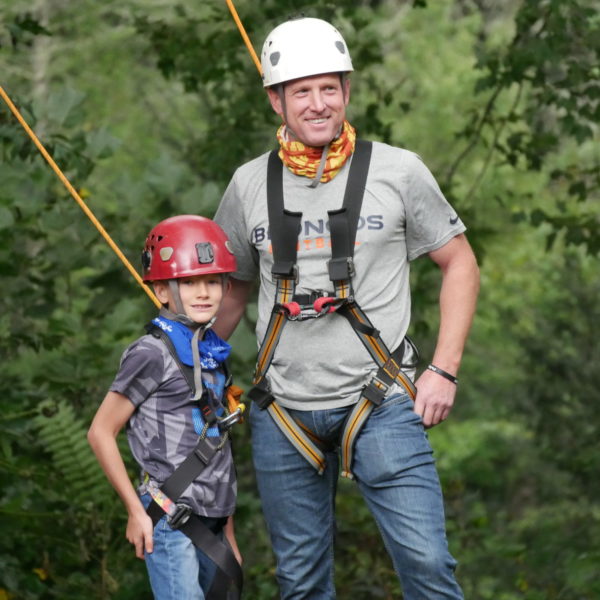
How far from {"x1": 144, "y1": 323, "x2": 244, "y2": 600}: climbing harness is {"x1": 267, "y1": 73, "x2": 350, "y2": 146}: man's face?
2.35 ft

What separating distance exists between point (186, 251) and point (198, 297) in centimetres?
15

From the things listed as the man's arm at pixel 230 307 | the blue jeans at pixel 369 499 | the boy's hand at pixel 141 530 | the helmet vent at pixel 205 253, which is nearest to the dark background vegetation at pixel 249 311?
the man's arm at pixel 230 307

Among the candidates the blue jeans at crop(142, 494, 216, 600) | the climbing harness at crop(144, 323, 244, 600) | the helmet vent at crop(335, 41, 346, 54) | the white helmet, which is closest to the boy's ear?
the climbing harness at crop(144, 323, 244, 600)

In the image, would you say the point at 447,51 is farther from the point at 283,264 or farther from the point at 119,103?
the point at 283,264

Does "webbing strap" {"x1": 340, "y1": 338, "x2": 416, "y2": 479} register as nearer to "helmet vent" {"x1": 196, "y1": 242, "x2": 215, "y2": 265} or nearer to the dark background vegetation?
"helmet vent" {"x1": 196, "y1": 242, "x2": 215, "y2": 265}

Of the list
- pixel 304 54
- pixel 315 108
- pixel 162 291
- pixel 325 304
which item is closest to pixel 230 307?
pixel 162 291

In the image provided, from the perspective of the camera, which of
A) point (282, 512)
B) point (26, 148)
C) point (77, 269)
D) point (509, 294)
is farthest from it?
point (509, 294)

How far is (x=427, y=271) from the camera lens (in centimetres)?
770

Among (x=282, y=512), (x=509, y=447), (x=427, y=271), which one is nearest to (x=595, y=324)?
(x=509, y=447)

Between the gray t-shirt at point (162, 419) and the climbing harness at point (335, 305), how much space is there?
14.0 inches

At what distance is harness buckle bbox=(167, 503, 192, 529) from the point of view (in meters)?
3.68

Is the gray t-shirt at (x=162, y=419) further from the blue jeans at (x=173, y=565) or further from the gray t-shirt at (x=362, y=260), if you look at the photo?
the gray t-shirt at (x=362, y=260)

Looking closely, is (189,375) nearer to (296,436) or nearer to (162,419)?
(162,419)

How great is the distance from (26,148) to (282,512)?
2296 millimetres
